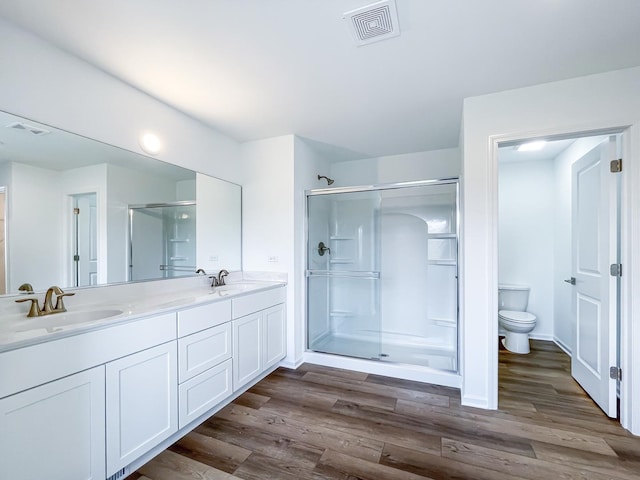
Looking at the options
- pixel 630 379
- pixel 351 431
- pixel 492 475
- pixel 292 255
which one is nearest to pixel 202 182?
pixel 292 255

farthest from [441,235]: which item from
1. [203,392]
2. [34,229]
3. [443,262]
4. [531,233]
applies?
[34,229]

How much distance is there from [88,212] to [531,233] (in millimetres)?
4665

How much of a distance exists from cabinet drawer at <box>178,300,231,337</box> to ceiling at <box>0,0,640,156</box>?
5.20 ft

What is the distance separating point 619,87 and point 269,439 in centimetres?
327

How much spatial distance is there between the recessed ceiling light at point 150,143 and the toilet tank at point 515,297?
13.2 ft

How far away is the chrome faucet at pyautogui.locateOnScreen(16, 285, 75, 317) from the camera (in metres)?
1.46

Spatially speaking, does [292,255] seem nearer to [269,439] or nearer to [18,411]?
[269,439]

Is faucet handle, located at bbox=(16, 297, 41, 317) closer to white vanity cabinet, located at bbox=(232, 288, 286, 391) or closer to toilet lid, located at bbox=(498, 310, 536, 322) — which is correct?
white vanity cabinet, located at bbox=(232, 288, 286, 391)

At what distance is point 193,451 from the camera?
1640 millimetres

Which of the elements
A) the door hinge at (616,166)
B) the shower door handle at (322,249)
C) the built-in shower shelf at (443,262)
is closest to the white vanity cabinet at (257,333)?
the shower door handle at (322,249)

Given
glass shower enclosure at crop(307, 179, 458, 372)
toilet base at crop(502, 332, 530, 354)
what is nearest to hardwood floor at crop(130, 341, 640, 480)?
toilet base at crop(502, 332, 530, 354)

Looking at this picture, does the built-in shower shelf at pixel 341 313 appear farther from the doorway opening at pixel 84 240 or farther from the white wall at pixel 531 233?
the doorway opening at pixel 84 240

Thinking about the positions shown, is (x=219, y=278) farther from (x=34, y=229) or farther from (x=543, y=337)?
(x=543, y=337)

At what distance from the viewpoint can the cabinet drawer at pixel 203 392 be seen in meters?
1.72
